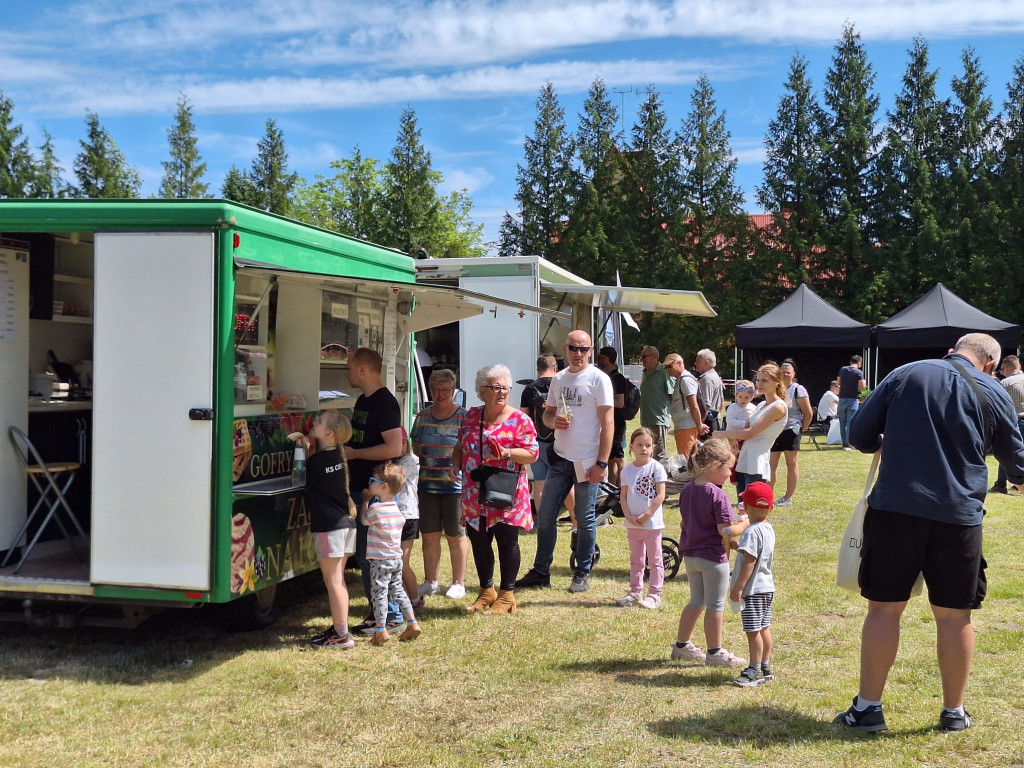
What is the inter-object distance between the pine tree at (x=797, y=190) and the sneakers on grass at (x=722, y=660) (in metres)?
28.4

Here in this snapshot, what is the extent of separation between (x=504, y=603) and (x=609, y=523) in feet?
11.5

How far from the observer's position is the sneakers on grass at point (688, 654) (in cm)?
522

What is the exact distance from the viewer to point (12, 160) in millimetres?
36594

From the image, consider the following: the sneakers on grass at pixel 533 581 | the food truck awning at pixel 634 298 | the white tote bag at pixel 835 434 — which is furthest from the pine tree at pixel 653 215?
the sneakers on grass at pixel 533 581

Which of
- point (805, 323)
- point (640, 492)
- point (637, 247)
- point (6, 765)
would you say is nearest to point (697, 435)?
point (640, 492)

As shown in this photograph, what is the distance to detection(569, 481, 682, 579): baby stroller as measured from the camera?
286 inches

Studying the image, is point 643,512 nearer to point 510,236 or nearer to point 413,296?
point 413,296

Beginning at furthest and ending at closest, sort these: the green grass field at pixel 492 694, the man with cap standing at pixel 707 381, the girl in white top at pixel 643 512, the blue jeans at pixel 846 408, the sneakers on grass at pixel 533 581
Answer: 1. the blue jeans at pixel 846 408
2. the man with cap standing at pixel 707 381
3. the sneakers on grass at pixel 533 581
4. the girl in white top at pixel 643 512
5. the green grass field at pixel 492 694

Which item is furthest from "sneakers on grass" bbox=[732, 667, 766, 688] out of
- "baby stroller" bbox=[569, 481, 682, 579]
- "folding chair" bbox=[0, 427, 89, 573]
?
"folding chair" bbox=[0, 427, 89, 573]

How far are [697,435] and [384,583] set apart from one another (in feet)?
19.6

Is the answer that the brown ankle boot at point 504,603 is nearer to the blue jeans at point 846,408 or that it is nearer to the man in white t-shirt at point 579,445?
the man in white t-shirt at point 579,445

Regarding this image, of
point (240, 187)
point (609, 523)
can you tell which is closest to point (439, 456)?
point (609, 523)

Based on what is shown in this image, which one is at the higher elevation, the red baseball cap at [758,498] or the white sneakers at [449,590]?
the red baseball cap at [758,498]

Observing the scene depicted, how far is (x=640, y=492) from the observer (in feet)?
20.8
